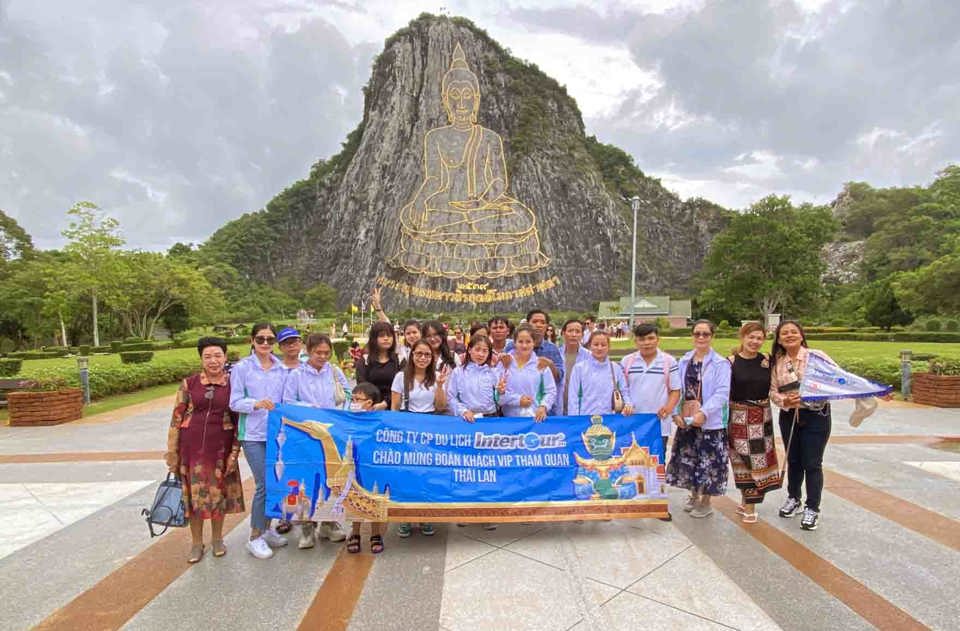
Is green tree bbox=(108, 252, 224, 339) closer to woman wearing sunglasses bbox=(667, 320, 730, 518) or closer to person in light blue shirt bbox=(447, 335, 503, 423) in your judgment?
person in light blue shirt bbox=(447, 335, 503, 423)

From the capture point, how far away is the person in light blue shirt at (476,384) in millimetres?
4090

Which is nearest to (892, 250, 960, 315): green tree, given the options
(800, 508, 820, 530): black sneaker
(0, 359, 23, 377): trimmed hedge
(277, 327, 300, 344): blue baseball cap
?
(800, 508, 820, 530): black sneaker

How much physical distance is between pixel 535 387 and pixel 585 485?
83 centimetres

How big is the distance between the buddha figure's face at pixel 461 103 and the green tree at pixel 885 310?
3654 centimetres

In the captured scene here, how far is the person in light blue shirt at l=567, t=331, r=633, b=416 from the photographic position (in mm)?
4168

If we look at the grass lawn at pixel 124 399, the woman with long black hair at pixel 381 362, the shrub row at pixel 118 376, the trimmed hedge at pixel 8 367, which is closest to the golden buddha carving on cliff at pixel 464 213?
the shrub row at pixel 118 376

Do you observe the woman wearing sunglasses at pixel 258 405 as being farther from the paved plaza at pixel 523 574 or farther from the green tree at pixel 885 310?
the green tree at pixel 885 310

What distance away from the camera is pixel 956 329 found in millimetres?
26297

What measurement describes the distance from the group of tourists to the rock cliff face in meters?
44.5

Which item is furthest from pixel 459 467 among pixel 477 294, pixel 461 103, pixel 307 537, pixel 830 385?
pixel 461 103

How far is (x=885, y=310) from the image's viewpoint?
33.8 m

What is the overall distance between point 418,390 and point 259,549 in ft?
5.06

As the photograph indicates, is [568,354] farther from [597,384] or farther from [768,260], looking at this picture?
[768,260]

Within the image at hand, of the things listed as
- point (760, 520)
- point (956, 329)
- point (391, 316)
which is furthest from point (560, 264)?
point (760, 520)
